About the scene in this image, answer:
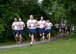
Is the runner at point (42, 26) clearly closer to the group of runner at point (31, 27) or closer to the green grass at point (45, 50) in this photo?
the group of runner at point (31, 27)

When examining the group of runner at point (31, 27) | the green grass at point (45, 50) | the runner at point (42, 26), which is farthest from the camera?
the runner at point (42, 26)

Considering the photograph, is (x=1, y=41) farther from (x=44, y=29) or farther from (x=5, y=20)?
(x=44, y=29)

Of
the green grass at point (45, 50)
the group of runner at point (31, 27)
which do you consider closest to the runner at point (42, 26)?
the group of runner at point (31, 27)

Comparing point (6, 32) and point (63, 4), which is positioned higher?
point (63, 4)

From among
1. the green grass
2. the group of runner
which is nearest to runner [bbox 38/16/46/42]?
the group of runner

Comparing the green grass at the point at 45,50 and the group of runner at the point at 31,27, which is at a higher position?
the group of runner at the point at 31,27

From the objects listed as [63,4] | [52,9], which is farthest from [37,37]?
[52,9]

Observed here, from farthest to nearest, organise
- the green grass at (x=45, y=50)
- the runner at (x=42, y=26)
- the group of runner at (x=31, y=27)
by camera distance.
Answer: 1. the runner at (x=42, y=26)
2. the group of runner at (x=31, y=27)
3. the green grass at (x=45, y=50)

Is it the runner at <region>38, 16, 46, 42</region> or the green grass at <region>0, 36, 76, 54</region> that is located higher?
the runner at <region>38, 16, 46, 42</region>

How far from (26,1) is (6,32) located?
4.16m

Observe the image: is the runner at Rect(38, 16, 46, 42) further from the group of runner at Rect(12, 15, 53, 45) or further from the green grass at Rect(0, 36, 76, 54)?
the green grass at Rect(0, 36, 76, 54)

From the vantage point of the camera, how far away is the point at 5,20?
90.9ft

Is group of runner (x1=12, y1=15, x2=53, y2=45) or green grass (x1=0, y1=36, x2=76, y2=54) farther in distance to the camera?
group of runner (x1=12, y1=15, x2=53, y2=45)

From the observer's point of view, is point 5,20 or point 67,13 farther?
point 67,13
